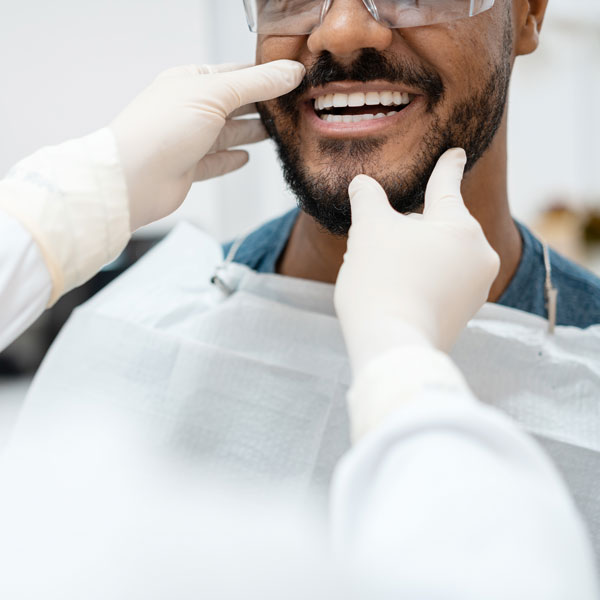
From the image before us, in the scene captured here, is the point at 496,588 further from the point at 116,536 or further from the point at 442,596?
the point at 116,536

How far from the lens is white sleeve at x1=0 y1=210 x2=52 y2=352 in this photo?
739mm

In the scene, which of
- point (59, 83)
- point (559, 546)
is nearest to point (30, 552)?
point (559, 546)

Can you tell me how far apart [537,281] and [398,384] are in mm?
700

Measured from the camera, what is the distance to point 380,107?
101 centimetres

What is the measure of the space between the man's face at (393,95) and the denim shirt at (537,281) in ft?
0.76

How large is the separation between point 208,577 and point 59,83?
212 centimetres

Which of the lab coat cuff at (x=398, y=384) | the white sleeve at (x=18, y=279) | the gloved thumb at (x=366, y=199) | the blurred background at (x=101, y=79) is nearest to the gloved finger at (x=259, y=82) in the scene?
the gloved thumb at (x=366, y=199)

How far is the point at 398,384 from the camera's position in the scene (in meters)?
0.53

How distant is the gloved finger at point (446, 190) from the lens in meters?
0.75

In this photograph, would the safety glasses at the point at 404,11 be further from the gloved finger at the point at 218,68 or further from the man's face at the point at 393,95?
the gloved finger at the point at 218,68

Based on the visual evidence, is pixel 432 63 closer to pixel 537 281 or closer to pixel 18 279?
pixel 537 281

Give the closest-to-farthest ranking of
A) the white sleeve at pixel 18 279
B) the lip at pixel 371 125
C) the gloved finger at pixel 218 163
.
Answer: the white sleeve at pixel 18 279 → the lip at pixel 371 125 → the gloved finger at pixel 218 163

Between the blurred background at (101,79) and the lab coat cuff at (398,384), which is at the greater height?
the lab coat cuff at (398,384)

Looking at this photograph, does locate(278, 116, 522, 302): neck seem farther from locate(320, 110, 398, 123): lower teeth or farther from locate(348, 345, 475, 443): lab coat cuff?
locate(348, 345, 475, 443): lab coat cuff
